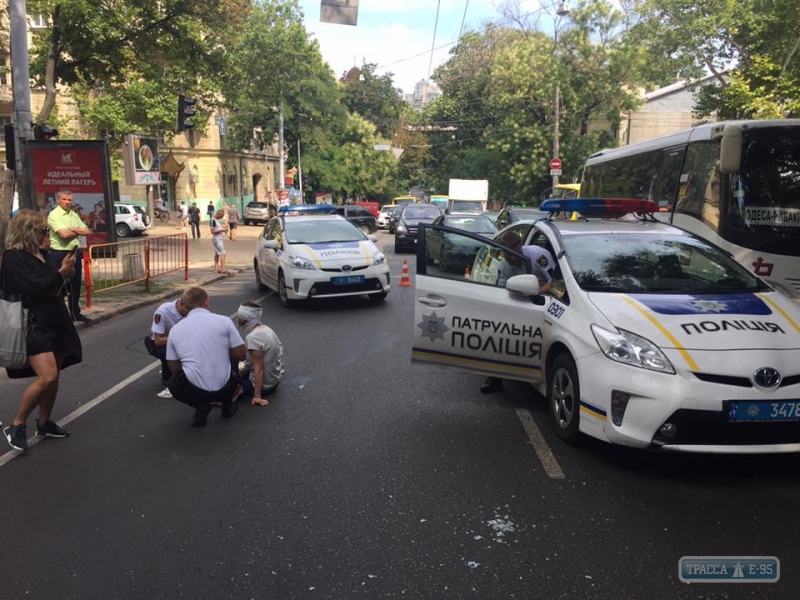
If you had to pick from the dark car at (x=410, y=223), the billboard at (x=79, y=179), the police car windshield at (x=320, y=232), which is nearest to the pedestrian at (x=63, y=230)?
the police car windshield at (x=320, y=232)

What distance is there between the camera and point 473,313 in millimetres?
5293

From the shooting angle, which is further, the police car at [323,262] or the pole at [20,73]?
the pole at [20,73]

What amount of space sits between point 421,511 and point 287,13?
4381 cm

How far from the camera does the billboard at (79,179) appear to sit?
43.1 ft

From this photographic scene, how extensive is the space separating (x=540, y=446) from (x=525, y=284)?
121 centimetres

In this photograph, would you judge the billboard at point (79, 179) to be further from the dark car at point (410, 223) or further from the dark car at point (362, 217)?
the dark car at point (362, 217)

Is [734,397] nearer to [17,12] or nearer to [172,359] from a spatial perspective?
[172,359]

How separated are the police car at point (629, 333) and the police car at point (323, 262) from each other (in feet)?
15.5

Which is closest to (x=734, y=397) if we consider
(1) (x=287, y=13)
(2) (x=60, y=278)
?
(2) (x=60, y=278)

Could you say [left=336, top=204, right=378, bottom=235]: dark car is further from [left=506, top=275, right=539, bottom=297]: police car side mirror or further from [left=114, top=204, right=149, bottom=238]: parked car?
[left=506, top=275, right=539, bottom=297]: police car side mirror

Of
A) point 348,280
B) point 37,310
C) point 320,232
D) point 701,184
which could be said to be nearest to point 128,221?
point 320,232

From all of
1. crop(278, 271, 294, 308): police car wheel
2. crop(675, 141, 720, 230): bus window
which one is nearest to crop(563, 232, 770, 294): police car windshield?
crop(675, 141, 720, 230): bus window

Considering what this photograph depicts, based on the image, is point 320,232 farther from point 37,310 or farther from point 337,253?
point 37,310

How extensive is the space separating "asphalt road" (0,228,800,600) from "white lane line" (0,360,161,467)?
1.6 inches
